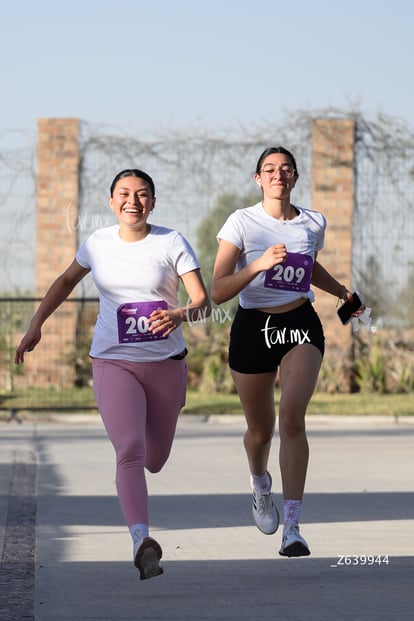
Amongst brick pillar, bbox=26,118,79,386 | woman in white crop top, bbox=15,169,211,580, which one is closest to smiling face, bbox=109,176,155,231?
woman in white crop top, bbox=15,169,211,580

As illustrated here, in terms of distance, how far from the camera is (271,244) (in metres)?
7.07

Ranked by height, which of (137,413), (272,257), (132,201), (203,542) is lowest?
(203,542)

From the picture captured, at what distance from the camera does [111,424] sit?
6.52 m

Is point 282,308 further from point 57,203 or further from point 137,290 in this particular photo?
point 57,203

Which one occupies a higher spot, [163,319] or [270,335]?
[163,319]

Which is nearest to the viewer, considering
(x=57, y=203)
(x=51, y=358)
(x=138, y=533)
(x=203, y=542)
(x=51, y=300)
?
(x=138, y=533)

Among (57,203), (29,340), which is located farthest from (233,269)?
(57,203)

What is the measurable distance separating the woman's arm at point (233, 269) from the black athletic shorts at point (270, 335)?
25 cm

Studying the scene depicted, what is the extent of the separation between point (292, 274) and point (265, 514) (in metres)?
1.36

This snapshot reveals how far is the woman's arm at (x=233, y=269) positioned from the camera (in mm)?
6629

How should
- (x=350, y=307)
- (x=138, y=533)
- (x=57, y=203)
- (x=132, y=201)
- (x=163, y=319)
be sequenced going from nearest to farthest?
(x=138, y=533)
(x=163, y=319)
(x=132, y=201)
(x=350, y=307)
(x=57, y=203)

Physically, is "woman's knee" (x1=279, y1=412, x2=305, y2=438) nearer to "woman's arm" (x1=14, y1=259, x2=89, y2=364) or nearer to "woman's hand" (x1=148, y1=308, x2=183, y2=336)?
"woman's hand" (x1=148, y1=308, x2=183, y2=336)

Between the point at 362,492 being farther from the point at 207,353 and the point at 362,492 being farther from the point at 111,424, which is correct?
the point at 207,353

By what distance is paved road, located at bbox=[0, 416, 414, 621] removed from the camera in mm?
5992
